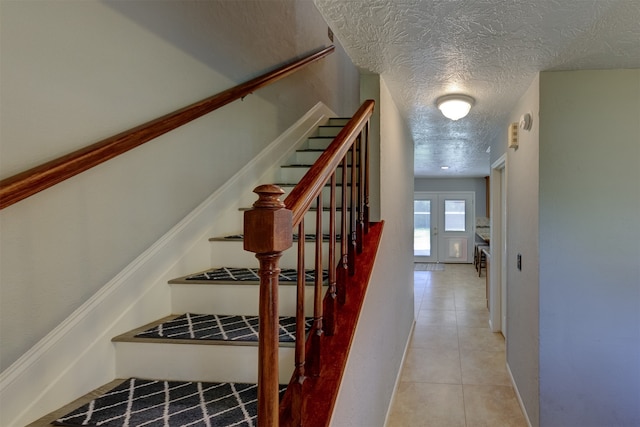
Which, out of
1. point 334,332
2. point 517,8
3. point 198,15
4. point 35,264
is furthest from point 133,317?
point 517,8

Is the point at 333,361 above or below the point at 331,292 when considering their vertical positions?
below

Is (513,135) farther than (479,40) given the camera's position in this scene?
Yes

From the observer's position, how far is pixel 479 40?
5.45 feet

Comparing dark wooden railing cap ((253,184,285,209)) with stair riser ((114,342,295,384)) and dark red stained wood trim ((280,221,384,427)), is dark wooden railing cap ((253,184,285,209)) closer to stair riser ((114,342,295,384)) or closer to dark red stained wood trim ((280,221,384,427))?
dark red stained wood trim ((280,221,384,427))

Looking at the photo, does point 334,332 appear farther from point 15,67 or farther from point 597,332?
point 597,332

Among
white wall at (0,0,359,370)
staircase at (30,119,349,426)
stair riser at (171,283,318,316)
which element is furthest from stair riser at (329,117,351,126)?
stair riser at (171,283,318,316)

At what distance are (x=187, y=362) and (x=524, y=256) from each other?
2181 mm

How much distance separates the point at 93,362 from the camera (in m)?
1.33

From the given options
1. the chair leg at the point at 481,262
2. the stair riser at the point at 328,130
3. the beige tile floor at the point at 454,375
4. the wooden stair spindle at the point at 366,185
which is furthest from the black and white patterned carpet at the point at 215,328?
the chair leg at the point at 481,262

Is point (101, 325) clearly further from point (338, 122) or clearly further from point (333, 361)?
point (338, 122)

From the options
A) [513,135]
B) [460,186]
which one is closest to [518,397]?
[513,135]

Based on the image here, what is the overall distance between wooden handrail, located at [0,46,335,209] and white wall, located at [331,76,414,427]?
41.5 inches

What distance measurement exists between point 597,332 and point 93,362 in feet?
8.27

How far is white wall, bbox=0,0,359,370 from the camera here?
3.61 ft
